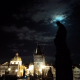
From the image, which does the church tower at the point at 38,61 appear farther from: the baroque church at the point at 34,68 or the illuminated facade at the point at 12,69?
the illuminated facade at the point at 12,69

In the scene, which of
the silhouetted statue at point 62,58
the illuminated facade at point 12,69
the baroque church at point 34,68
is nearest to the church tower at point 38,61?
the baroque church at point 34,68

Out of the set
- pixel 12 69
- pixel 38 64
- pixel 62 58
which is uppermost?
pixel 62 58

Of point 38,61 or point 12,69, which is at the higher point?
point 38,61

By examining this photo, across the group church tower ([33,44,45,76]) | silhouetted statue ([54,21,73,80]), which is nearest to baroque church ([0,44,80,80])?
church tower ([33,44,45,76])

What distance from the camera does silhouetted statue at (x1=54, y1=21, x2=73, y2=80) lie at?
11227mm

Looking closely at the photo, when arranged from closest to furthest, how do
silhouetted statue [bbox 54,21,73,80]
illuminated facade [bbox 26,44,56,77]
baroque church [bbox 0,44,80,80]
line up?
silhouetted statue [bbox 54,21,73,80] < baroque church [bbox 0,44,80,80] < illuminated facade [bbox 26,44,56,77]

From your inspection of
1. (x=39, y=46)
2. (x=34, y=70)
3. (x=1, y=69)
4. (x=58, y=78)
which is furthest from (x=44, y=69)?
(x=58, y=78)

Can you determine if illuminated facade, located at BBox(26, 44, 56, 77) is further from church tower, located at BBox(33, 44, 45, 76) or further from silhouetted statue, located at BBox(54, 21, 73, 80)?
silhouetted statue, located at BBox(54, 21, 73, 80)

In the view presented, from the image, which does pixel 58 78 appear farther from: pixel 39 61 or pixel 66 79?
pixel 39 61

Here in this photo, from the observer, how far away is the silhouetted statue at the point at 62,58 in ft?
36.8

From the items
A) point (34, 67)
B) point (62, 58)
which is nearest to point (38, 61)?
Result: point (34, 67)

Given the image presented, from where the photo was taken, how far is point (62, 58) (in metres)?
11.6

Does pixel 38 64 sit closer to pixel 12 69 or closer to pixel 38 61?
pixel 38 61

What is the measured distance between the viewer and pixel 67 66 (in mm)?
11328
